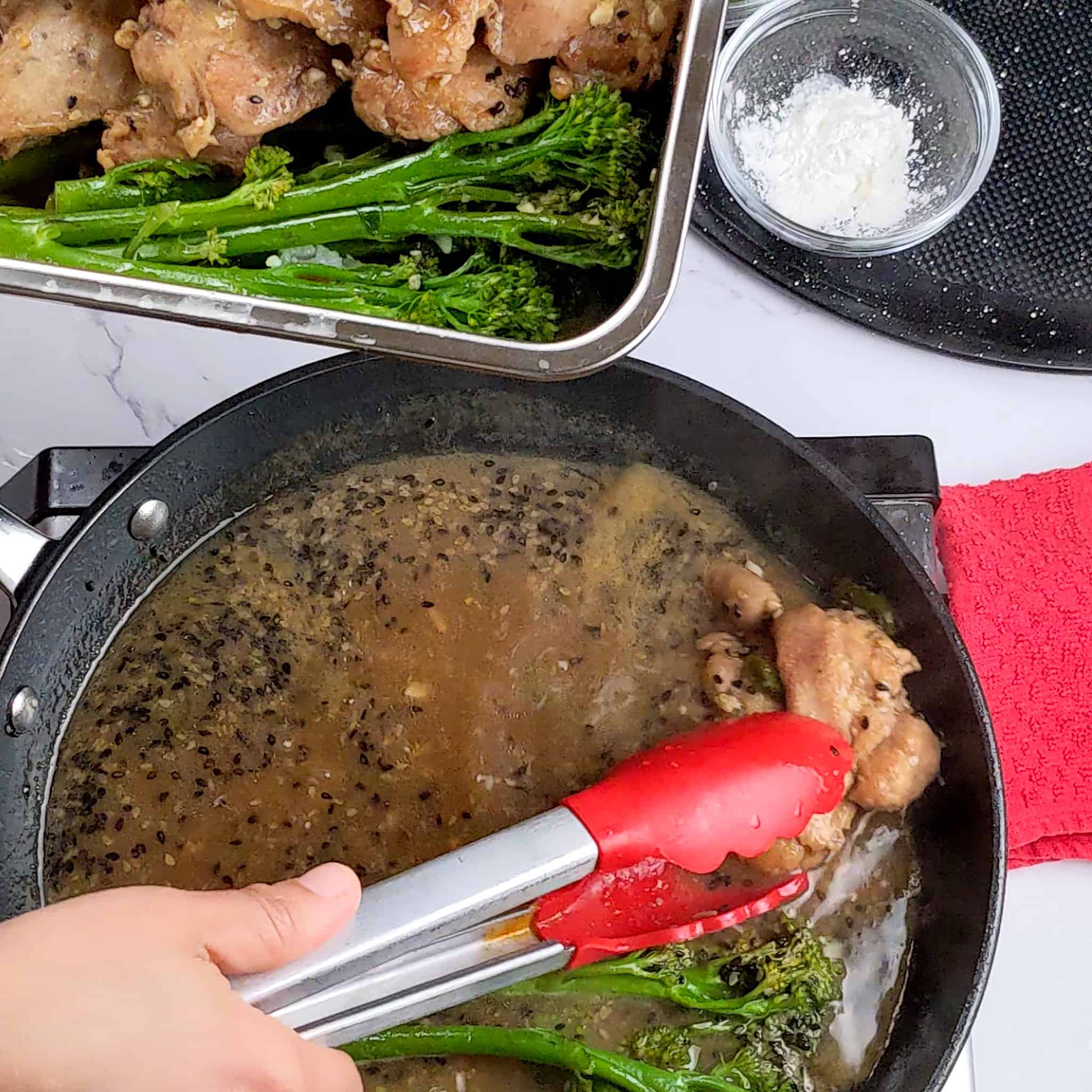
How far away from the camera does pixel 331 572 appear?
1344 mm

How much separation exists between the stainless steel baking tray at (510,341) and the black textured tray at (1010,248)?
51 centimetres

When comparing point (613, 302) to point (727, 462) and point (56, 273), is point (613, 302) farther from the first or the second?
point (56, 273)

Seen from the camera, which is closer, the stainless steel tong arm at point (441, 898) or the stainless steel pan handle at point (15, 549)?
the stainless steel tong arm at point (441, 898)

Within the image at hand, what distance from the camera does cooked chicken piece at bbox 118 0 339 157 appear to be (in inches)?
42.6

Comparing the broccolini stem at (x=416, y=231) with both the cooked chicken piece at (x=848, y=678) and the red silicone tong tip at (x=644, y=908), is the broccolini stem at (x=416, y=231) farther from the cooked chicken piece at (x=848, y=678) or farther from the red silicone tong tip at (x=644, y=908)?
the red silicone tong tip at (x=644, y=908)

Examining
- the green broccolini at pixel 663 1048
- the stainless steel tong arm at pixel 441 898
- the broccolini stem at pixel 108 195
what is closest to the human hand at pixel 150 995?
the stainless steel tong arm at pixel 441 898

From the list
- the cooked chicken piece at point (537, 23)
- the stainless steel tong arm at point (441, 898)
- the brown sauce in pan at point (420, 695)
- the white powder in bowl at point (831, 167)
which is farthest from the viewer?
the white powder in bowl at point (831, 167)

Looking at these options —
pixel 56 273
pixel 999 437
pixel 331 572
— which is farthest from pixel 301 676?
pixel 999 437

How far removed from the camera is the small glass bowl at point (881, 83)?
1485mm

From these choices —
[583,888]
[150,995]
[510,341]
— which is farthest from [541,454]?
[150,995]

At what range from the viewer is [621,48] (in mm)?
1083

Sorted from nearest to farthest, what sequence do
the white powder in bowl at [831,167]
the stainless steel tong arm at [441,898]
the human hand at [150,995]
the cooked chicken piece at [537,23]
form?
the human hand at [150,995] → the stainless steel tong arm at [441,898] → the cooked chicken piece at [537,23] → the white powder in bowl at [831,167]

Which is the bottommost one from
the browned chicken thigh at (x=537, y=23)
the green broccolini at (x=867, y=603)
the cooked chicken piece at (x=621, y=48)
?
the green broccolini at (x=867, y=603)

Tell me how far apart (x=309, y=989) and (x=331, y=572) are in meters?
0.50
